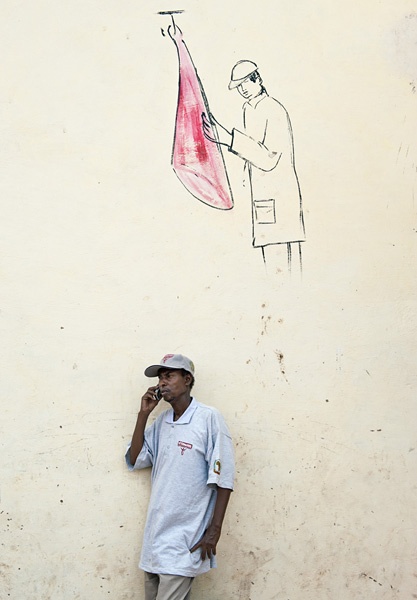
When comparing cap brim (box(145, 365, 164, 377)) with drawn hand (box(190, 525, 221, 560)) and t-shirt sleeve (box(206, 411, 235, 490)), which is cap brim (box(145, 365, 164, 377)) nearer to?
t-shirt sleeve (box(206, 411, 235, 490))

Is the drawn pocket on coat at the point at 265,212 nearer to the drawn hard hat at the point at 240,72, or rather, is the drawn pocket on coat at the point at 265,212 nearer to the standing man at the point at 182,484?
the drawn hard hat at the point at 240,72

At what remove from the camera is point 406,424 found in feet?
13.8

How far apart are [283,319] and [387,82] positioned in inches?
55.9

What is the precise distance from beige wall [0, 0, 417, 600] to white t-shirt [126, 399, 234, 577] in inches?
10.3

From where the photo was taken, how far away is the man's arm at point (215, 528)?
12.1ft

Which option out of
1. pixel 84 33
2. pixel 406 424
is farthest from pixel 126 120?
pixel 406 424

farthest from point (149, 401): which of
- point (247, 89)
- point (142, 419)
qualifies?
point (247, 89)

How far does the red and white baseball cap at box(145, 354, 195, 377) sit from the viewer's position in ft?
12.5

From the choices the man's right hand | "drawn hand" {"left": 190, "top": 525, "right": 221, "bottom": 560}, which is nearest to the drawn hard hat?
the man's right hand

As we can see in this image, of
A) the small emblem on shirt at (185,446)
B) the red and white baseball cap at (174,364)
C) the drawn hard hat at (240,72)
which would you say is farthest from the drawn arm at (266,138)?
the small emblem on shirt at (185,446)

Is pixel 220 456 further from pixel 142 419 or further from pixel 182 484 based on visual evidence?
pixel 142 419

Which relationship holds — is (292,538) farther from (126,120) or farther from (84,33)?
(84,33)

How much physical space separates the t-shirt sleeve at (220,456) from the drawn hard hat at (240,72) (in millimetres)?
1741

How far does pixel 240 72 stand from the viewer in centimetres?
425
